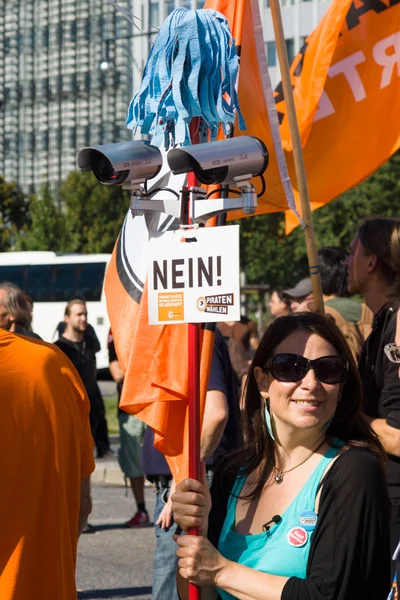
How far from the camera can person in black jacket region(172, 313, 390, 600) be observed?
8.71 ft

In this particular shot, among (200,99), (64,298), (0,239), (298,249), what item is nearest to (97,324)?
(64,298)

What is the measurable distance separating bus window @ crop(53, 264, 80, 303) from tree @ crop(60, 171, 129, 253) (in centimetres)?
1467

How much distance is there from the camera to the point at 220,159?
3.01 m

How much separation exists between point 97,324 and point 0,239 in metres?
22.3

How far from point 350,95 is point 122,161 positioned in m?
3.73

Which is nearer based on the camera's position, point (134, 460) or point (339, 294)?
point (339, 294)

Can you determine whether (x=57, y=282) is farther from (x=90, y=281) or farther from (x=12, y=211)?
(x=12, y=211)

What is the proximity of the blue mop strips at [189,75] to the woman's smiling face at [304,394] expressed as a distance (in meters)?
0.84

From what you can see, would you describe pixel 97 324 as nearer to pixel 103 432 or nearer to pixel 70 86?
pixel 103 432

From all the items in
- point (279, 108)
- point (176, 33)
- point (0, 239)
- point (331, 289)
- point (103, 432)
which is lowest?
point (103, 432)

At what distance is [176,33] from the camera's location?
343 cm

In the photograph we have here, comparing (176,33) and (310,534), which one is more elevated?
(176,33)

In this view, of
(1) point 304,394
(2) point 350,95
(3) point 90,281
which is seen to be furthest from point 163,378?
(3) point 90,281

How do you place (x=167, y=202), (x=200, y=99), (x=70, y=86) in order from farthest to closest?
1. (x=70, y=86)
2. (x=200, y=99)
3. (x=167, y=202)
